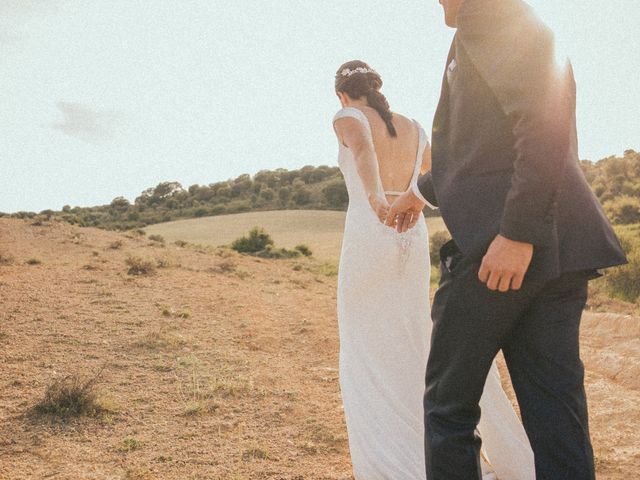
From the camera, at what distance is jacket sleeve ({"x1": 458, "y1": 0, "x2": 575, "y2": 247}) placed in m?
1.61

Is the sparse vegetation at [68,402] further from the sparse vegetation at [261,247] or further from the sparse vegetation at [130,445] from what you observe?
the sparse vegetation at [261,247]

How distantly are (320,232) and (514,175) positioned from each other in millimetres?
36692

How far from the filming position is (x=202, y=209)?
200 feet

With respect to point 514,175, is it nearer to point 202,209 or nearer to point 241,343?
point 241,343

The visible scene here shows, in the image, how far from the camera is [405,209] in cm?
240

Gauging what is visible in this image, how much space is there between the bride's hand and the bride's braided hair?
0.43 meters

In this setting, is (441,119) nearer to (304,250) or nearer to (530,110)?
(530,110)

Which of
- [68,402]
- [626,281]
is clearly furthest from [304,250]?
[68,402]

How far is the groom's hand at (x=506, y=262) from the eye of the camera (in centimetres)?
166

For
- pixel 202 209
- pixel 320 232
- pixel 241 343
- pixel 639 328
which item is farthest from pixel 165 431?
pixel 202 209

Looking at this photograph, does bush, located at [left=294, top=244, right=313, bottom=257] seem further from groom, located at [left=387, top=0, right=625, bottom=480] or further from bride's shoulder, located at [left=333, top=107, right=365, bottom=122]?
groom, located at [left=387, top=0, right=625, bottom=480]

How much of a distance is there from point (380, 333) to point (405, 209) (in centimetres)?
120

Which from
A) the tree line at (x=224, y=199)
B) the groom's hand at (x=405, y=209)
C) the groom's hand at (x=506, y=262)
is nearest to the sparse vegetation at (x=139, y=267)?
the groom's hand at (x=405, y=209)

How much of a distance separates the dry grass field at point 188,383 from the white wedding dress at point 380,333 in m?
0.45
